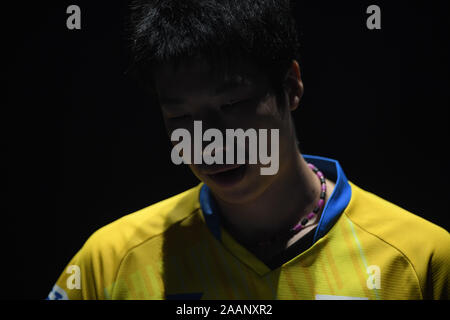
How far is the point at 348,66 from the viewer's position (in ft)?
5.91

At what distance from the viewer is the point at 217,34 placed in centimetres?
129

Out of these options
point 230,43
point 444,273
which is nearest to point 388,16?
point 230,43

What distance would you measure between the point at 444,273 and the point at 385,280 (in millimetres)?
129

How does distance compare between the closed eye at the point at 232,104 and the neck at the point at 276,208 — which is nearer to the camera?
the closed eye at the point at 232,104

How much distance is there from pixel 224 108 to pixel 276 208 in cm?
30

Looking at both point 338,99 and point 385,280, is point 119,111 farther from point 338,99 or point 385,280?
point 385,280

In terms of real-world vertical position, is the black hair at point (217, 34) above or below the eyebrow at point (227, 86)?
above

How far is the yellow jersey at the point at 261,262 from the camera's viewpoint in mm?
1355

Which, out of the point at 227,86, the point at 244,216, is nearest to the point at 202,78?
the point at 227,86

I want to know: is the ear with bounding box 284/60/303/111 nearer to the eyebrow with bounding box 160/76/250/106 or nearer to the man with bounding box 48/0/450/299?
the man with bounding box 48/0/450/299

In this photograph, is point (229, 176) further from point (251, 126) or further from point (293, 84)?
point (293, 84)

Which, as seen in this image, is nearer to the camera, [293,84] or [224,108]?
A: [224,108]

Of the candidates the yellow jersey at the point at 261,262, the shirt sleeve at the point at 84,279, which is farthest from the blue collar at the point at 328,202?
the shirt sleeve at the point at 84,279

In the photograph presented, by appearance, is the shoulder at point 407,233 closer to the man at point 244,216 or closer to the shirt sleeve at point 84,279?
the man at point 244,216
